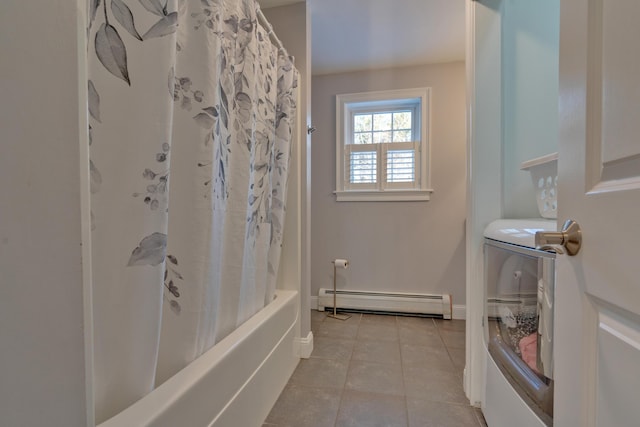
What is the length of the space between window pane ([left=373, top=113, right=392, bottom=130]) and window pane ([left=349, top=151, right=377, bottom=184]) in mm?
281

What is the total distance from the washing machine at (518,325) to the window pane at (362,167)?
1.41m

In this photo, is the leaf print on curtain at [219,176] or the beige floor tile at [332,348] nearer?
the leaf print on curtain at [219,176]

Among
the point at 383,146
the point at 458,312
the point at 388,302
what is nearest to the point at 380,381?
the point at 388,302

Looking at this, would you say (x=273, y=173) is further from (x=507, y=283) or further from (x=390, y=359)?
(x=390, y=359)

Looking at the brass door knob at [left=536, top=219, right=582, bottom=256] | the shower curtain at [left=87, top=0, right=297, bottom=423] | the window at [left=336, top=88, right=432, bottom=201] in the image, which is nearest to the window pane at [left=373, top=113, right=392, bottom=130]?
the window at [left=336, top=88, right=432, bottom=201]

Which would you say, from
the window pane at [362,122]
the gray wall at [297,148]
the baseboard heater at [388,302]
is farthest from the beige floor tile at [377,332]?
the window pane at [362,122]

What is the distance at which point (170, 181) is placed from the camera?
0.80 metres

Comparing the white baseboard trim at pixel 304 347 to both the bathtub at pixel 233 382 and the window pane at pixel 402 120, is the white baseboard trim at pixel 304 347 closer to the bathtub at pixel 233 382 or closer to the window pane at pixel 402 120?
the bathtub at pixel 233 382

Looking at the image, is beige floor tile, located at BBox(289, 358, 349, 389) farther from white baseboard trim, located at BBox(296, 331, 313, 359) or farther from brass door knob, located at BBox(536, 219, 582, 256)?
brass door knob, located at BBox(536, 219, 582, 256)

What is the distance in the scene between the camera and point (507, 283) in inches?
40.9

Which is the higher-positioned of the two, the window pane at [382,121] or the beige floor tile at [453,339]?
the window pane at [382,121]

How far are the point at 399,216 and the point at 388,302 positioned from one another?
76 centimetres

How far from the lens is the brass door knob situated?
49 cm

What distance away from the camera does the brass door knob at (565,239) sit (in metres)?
0.49
